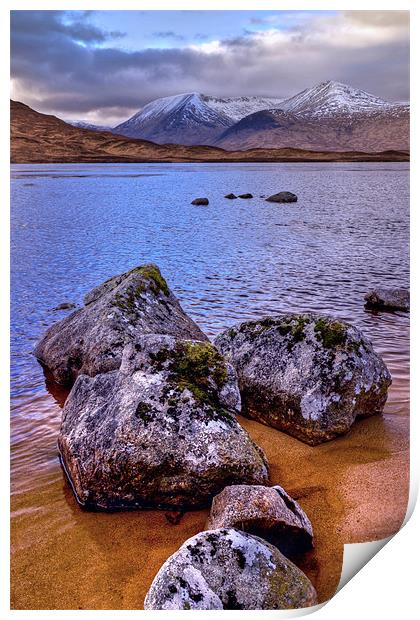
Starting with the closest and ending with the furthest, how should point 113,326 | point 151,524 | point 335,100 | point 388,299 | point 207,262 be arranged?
point 151,524 < point 113,326 < point 335,100 < point 388,299 < point 207,262

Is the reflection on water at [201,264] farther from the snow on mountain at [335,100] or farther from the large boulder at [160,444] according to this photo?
the snow on mountain at [335,100]

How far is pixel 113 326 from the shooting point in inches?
348

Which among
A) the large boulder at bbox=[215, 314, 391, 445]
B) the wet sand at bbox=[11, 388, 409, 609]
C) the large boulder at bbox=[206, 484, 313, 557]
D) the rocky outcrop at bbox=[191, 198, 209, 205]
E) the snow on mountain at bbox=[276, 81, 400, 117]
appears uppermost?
the rocky outcrop at bbox=[191, 198, 209, 205]

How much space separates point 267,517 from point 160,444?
144 cm

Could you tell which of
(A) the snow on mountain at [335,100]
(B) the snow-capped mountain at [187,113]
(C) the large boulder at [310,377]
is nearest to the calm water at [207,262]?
(C) the large boulder at [310,377]

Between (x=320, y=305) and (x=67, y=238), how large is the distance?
500 inches

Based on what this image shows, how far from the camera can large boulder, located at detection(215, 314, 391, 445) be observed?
24.3ft

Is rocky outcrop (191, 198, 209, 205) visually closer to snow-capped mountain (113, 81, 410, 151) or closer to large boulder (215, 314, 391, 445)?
snow-capped mountain (113, 81, 410, 151)

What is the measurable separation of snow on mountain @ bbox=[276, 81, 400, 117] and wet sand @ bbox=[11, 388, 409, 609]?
19.9 ft

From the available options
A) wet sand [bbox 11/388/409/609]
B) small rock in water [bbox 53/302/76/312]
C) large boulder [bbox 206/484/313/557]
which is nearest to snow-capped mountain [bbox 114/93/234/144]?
small rock in water [bbox 53/302/76/312]

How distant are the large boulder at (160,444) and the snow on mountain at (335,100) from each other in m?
6.36

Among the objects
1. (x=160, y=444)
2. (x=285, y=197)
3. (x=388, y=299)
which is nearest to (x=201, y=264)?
(x=388, y=299)

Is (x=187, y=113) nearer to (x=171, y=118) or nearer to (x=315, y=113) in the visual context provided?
(x=171, y=118)
